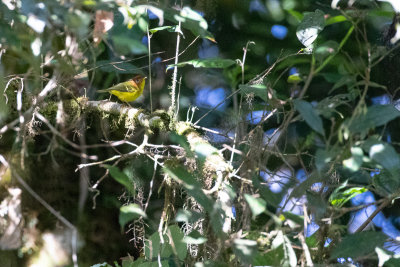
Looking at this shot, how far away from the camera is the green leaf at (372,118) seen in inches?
34.3

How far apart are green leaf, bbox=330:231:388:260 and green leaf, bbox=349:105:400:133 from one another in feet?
0.75

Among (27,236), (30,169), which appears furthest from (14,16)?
(27,236)

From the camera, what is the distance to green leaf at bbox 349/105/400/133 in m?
0.87

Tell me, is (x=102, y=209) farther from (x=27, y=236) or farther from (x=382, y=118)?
(x=382, y=118)

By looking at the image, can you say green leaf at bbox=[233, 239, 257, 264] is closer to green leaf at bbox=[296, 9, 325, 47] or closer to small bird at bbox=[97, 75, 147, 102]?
green leaf at bbox=[296, 9, 325, 47]

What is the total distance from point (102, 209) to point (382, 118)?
185 cm

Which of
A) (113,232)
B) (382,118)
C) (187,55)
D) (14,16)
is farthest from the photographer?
(187,55)

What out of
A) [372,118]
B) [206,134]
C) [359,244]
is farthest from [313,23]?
[206,134]

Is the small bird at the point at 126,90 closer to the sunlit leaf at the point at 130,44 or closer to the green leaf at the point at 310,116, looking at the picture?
the sunlit leaf at the point at 130,44

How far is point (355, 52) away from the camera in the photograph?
248 centimetres

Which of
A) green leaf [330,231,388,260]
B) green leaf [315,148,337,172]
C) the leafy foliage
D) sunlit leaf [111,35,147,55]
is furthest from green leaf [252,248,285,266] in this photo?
sunlit leaf [111,35,147,55]

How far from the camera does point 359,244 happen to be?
0.95 m

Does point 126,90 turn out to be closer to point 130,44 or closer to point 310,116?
point 130,44

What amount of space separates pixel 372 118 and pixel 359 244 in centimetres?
26
